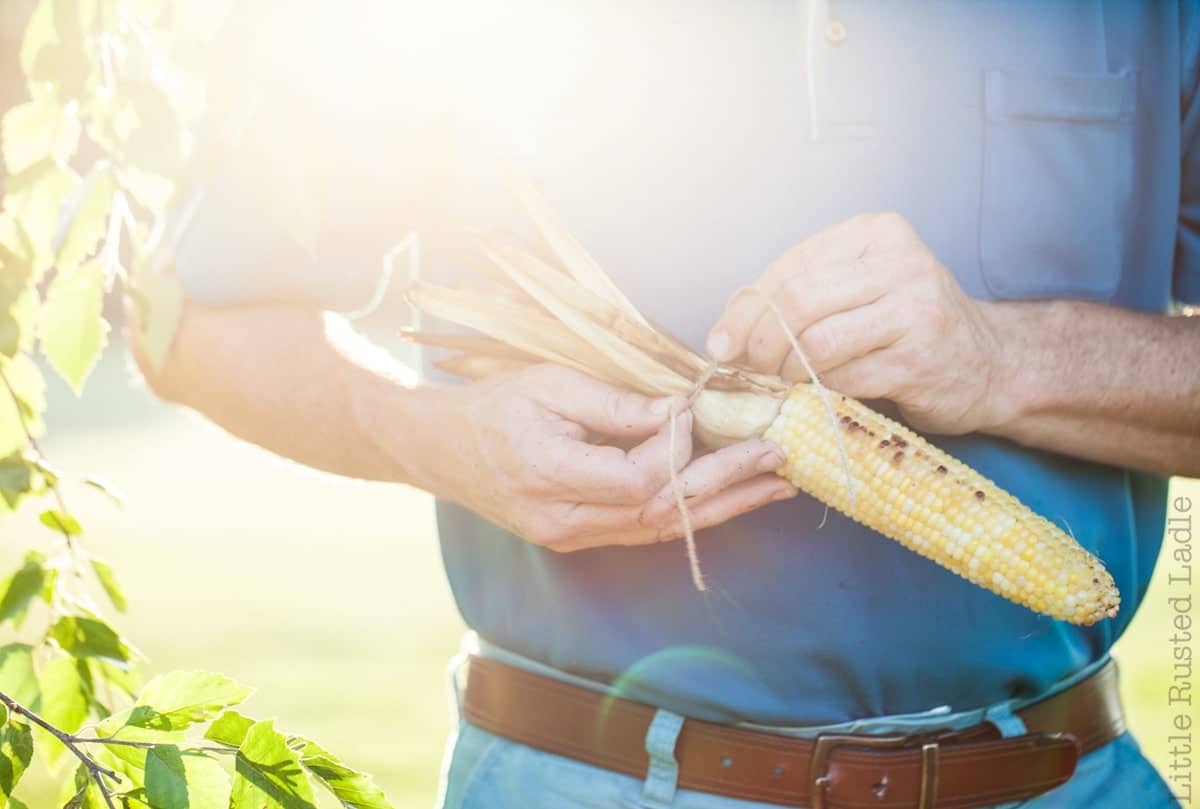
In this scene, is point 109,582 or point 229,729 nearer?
point 229,729

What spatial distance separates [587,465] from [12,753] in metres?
0.78

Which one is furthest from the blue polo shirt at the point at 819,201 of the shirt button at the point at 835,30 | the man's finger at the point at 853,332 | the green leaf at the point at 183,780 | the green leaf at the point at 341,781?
the green leaf at the point at 183,780

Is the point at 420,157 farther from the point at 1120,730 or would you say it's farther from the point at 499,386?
the point at 1120,730

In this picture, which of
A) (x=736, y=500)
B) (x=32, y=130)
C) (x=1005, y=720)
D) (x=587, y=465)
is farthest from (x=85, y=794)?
(x=1005, y=720)

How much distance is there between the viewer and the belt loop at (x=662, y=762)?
1.98m

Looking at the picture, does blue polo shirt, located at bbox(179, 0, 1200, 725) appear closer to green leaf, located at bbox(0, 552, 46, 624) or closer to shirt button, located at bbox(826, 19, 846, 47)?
shirt button, located at bbox(826, 19, 846, 47)

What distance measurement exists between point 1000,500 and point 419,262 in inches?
39.9

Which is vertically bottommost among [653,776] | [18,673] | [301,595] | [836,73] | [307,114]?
[301,595]

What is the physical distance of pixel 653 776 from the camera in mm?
1996

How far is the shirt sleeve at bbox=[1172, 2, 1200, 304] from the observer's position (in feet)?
6.62

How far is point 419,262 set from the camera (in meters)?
2.18

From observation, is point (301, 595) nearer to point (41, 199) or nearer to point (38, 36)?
point (41, 199)

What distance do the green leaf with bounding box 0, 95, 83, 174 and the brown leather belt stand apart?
46.1 inches

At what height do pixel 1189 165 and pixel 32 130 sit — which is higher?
pixel 32 130
